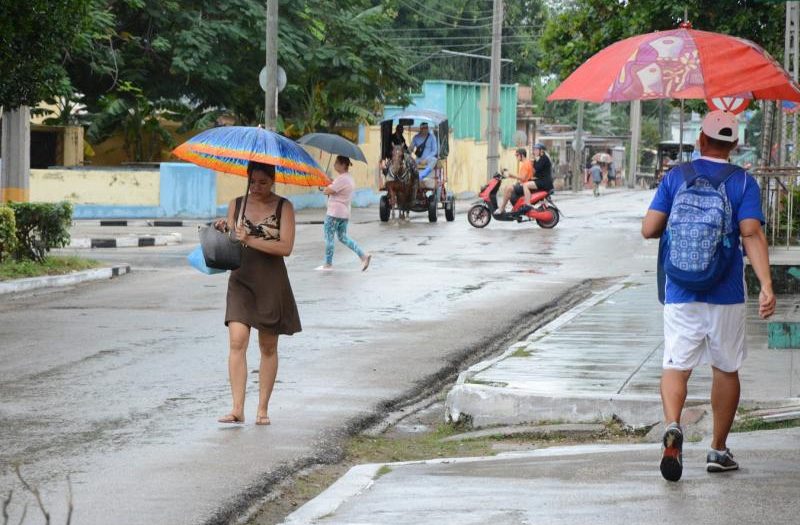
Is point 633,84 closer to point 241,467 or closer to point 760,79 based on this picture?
point 760,79

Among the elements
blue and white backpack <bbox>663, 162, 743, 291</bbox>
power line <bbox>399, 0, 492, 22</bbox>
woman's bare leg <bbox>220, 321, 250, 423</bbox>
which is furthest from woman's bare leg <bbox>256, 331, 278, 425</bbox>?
power line <bbox>399, 0, 492, 22</bbox>

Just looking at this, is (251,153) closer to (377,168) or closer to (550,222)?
(550,222)

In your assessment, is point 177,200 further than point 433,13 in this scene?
No

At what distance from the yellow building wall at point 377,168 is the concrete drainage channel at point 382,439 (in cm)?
2324

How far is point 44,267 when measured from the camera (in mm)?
19500

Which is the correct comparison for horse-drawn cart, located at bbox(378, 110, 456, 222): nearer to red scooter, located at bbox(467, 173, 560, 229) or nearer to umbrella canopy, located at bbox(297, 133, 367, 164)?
red scooter, located at bbox(467, 173, 560, 229)

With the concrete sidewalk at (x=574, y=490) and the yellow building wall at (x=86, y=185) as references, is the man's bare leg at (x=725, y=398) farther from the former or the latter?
the yellow building wall at (x=86, y=185)

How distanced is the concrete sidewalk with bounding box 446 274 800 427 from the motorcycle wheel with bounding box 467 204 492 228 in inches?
687

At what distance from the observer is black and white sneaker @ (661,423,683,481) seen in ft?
23.4

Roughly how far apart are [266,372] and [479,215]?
22723mm

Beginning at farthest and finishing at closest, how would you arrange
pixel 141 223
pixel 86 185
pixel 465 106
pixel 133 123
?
1. pixel 465 106
2. pixel 133 123
3. pixel 86 185
4. pixel 141 223

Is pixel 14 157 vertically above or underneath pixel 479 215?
above

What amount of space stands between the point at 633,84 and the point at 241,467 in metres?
3.58

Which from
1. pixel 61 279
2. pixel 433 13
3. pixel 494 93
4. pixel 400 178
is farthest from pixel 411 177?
pixel 433 13
